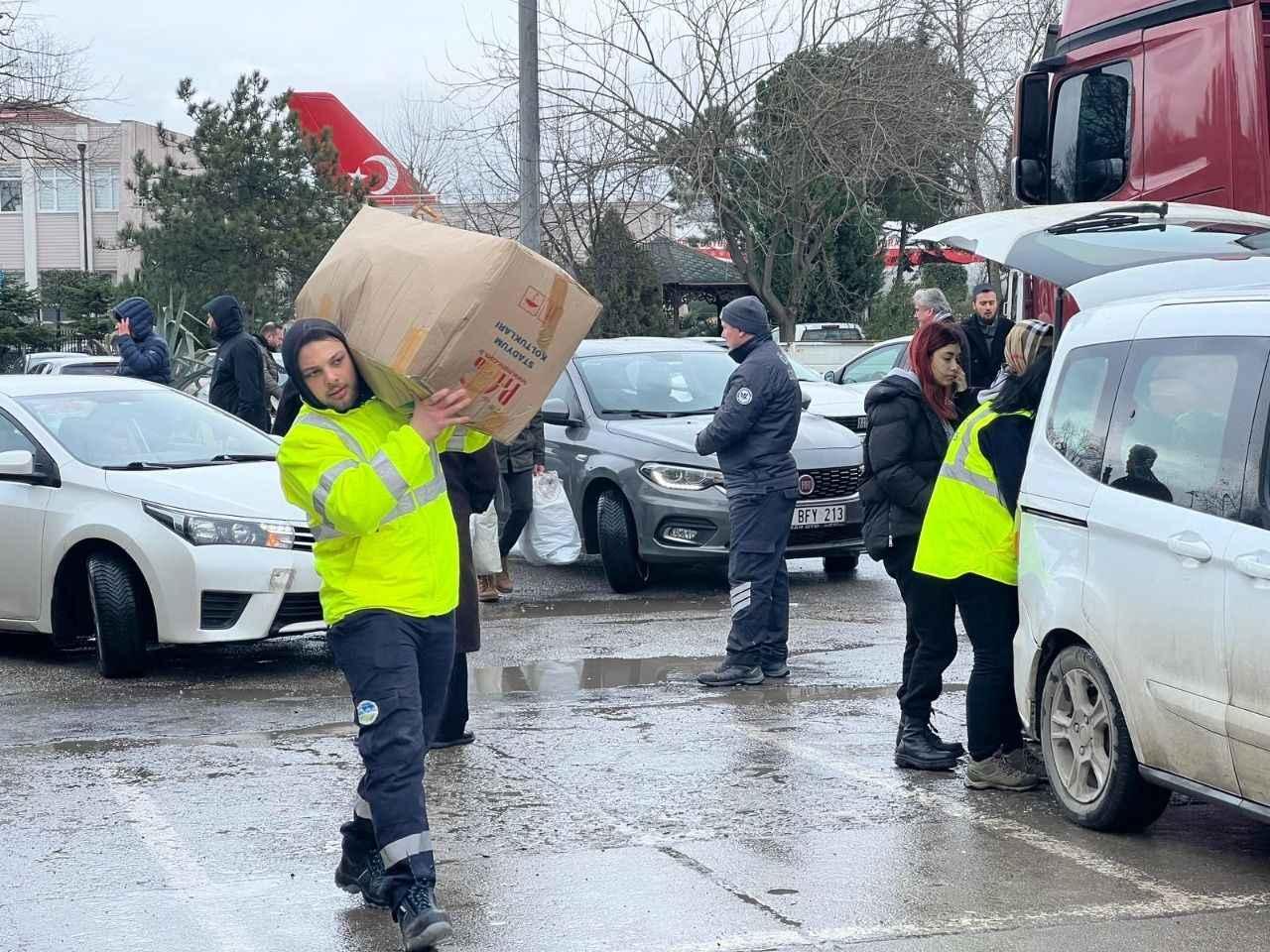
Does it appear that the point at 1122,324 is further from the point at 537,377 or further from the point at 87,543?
the point at 87,543

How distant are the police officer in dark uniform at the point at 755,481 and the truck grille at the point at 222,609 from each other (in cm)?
225

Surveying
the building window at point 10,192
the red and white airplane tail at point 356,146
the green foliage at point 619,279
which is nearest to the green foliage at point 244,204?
the green foliage at point 619,279

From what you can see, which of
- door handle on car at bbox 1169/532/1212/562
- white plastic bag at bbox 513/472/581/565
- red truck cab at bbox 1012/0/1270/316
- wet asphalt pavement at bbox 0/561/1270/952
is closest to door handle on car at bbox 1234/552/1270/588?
door handle on car at bbox 1169/532/1212/562

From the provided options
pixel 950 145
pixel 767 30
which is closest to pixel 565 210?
pixel 767 30

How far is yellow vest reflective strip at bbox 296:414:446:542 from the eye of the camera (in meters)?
4.67

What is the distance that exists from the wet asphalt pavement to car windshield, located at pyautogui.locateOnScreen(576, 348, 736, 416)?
12.1 feet

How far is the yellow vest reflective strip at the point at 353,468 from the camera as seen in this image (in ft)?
15.3

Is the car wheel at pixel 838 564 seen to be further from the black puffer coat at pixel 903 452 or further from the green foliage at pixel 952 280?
the green foliage at pixel 952 280

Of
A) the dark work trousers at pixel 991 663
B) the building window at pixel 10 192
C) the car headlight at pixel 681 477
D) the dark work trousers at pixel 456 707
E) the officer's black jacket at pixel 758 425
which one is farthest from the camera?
the building window at pixel 10 192

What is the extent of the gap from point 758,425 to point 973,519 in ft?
7.37

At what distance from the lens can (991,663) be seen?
646 centimetres

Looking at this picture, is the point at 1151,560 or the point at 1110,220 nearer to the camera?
the point at 1151,560

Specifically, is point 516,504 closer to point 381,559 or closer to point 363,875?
point 363,875

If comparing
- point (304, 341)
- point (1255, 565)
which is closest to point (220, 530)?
point (304, 341)
